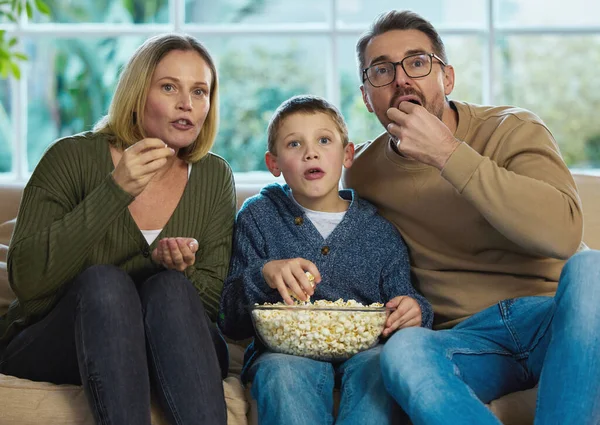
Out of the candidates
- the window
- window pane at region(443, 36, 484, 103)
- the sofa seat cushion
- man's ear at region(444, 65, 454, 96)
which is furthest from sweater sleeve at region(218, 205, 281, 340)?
window pane at region(443, 36, 484, 103)

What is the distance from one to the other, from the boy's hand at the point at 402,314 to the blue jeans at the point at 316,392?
0.22 ft

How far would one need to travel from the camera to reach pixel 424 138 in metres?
1.84

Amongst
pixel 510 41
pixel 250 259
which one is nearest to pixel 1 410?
pixel 250 259

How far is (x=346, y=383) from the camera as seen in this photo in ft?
5.93

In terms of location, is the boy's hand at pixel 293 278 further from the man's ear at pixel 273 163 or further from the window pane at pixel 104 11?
the window pane at pixel 104 11

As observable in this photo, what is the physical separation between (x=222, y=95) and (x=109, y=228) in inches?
70.8

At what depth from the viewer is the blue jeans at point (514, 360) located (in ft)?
5.09

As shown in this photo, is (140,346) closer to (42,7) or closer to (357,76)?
(42,7)

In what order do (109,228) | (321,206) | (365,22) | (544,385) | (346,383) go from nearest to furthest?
(544,385), (346,383), (109,228), (321,206), (365,22)

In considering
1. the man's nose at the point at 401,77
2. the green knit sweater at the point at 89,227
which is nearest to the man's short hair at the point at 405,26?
the man's nose at the point at 401,77

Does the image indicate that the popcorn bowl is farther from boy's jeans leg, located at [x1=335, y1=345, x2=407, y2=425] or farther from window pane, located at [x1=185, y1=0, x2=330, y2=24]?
window pane, located at [x1=185, y1=0, x2=330, y2=24]

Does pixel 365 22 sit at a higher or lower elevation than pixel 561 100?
higher

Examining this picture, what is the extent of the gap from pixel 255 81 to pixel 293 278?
2.07 metres

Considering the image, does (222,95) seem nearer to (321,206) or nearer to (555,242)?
Answer: (321,206)
